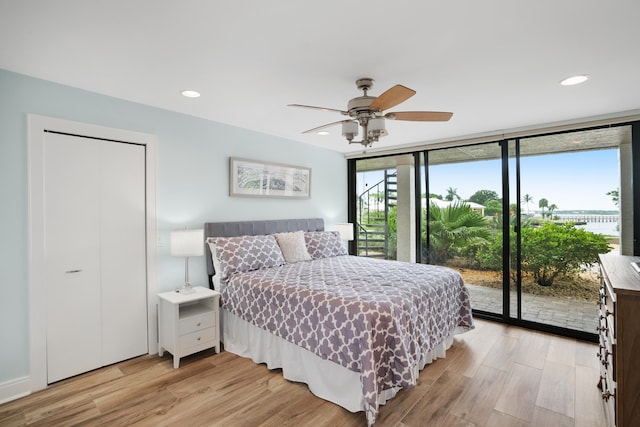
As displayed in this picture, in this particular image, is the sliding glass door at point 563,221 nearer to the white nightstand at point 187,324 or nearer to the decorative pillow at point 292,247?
the decorative pillow at point 292,247

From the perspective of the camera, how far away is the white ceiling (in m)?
1.62

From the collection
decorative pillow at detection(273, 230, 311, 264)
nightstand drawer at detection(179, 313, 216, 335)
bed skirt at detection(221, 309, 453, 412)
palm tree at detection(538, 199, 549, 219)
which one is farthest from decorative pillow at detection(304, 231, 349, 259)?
palm tree at detection(538, 199, 549, 219)

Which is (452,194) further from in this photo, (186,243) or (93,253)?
(93,253)

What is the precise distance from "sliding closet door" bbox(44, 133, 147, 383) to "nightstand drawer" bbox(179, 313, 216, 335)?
19.2 inches

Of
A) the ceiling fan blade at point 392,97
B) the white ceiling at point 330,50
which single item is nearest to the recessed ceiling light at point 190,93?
the white ceiling at point 330,50

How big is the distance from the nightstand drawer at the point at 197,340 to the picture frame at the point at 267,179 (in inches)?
62.0

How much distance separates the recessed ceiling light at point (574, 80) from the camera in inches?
94.1

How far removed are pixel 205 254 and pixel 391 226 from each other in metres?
2.95

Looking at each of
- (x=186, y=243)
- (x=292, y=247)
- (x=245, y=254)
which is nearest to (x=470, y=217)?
(x=292, y=247)

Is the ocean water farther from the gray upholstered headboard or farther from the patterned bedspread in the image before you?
the gray upholstered headboard

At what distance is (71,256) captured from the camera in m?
2.65

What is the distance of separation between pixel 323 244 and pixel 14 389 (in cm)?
320

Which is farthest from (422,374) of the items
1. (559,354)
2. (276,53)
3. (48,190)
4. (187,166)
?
(48,190)

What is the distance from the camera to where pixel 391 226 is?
5.17 m
